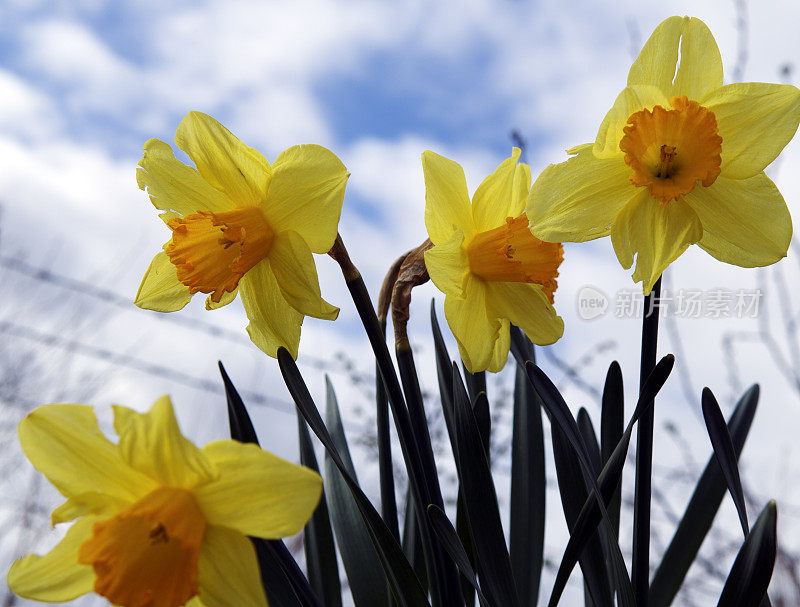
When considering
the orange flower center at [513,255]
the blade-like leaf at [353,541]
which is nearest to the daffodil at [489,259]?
the orange flower center at [513,255]

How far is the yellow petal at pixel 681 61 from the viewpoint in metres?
0.55

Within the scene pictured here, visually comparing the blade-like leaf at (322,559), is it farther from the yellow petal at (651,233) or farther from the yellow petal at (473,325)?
the yellow petal at (651,233)

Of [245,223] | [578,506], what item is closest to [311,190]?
[245,223]

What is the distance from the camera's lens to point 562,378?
1.71 m

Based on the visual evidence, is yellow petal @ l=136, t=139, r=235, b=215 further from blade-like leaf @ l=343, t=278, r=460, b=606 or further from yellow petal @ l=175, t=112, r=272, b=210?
blade-like leaf @ l=343, t=278, r=460, b=606

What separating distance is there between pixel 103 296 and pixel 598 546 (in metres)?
2.63

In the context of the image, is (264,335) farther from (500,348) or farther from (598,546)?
(598,546)

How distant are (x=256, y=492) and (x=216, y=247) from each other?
0.24m

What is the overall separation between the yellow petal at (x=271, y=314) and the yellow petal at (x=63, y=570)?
0.21 metres

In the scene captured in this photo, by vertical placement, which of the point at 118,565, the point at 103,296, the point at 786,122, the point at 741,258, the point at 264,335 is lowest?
the point at 118,565

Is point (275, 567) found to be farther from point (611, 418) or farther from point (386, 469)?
point (611, 418)

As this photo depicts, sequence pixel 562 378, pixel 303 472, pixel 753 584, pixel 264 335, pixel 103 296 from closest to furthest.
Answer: pixel 303 472 → pixel 753 584 → pixel 264 335 → pixel 562 378 → pixel 103 296

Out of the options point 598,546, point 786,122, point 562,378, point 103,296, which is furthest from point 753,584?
point 103,296

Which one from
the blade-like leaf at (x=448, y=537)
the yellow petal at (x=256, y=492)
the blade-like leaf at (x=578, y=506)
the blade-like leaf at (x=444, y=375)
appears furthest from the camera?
the blade-like leaf at (x=444, y=375)
